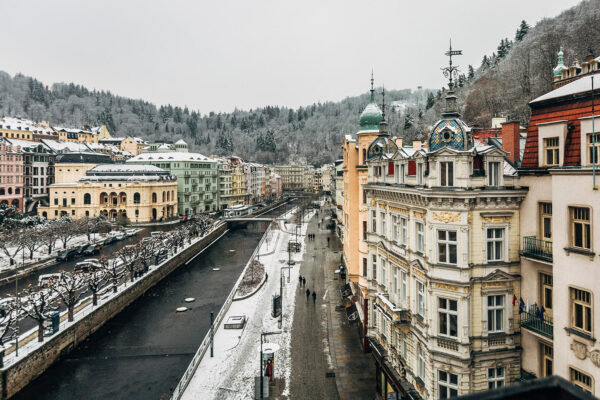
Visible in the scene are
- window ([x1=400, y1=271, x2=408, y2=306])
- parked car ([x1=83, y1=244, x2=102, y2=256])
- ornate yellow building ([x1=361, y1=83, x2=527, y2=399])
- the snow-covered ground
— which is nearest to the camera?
ornate yellow building ([x1=361, y1=83, x2=527, y2=399])

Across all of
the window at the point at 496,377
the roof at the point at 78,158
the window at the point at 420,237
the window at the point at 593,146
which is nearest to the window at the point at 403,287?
the window at the point at 420,237

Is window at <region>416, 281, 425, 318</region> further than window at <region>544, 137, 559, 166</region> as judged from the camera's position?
Yes

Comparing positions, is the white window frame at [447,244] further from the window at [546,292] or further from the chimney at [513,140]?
the chimney at [513,140]

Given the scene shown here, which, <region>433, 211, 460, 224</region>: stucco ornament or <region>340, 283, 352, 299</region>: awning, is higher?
<region>433, 211, 460, 224</region>: stucco ornament

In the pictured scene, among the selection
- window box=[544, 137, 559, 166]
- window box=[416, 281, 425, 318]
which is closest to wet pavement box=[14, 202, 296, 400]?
window box=[416, 281, 425, 318]

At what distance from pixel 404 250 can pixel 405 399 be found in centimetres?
758

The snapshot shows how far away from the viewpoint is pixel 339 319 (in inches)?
1389

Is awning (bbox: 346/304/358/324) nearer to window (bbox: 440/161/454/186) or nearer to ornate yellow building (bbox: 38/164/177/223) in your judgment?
window (bbox: 440/161/454/186)

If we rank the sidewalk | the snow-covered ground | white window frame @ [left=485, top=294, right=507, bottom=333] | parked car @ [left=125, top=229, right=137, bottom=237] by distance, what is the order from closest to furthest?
white window frame @ [left=485, top=294, right=507, bottom=333] → the sidewalk → the snow-covered ground → parked car @ [left=125, top=229, right=137, bottom=237]

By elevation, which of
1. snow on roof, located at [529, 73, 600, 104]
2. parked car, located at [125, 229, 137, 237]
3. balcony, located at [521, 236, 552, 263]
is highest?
snow on roof, located at [529, 73, 600, 104]

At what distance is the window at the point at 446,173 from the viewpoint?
1588cm

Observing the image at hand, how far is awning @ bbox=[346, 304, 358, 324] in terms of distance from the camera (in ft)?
113

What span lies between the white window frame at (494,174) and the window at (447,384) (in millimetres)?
8420

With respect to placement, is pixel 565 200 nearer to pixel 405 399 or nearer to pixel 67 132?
pixel 405 399
